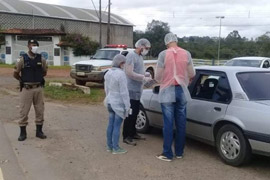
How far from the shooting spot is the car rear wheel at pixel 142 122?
721 centimetres

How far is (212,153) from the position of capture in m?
6.10

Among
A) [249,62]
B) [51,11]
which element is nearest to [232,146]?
[249,62]

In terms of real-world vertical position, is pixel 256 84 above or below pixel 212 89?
above

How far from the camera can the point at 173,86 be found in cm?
558

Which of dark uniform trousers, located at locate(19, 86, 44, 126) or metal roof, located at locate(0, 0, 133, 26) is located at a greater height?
metal roof, located at locate(0, 0, 133, 26)

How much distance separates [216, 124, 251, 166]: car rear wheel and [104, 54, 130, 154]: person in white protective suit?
59.9 inches

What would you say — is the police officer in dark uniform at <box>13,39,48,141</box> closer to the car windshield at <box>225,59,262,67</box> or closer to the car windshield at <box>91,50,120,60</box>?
the car windshield at <box>91,50,120,60</box>

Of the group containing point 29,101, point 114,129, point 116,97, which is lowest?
point 114,129

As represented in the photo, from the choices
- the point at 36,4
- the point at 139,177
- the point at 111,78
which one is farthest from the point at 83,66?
the point at 36,4

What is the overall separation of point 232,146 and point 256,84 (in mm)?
1034

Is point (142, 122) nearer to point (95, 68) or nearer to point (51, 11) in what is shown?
point (95, 68)

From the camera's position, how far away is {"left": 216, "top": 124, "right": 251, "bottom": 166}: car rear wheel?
5.11m

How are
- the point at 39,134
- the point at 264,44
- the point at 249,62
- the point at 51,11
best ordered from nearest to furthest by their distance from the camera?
1. the point at 39,134
2. the point at 249,62
3. the point at 264,44
4. the point at 51,11

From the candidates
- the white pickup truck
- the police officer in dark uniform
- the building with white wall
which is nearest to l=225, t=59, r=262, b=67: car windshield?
the white pickup truck
